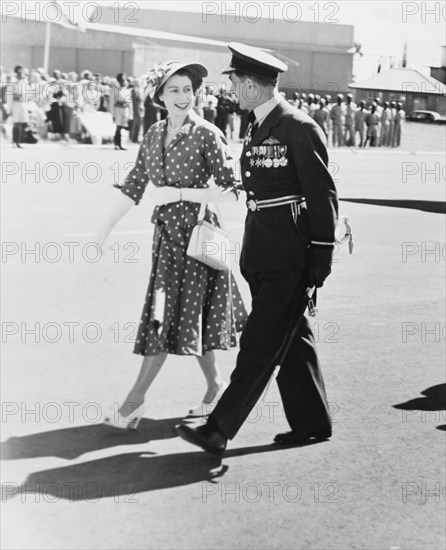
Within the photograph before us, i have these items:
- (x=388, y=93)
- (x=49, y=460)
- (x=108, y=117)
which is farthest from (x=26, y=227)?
(x=108, y=117)

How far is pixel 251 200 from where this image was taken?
532 centimetres

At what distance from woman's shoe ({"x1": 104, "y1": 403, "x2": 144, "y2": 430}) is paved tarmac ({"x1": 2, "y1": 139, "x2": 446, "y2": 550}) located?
0.05m

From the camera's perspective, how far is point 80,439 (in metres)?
5.67

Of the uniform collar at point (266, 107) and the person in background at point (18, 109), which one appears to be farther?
the person in background at point (18, 109)

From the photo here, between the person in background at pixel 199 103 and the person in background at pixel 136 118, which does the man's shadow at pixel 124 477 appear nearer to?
the person in background at pixel 199 103

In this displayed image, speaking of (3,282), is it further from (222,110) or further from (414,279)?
(222,110)

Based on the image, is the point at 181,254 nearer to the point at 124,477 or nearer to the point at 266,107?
the point at 266,107

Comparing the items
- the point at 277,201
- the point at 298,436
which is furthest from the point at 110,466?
the point at 277,201

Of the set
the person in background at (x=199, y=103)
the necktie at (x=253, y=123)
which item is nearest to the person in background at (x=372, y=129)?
the person in background at (x=199, y=103)

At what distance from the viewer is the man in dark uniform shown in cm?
508

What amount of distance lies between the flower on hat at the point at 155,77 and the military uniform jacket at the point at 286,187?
0.65m

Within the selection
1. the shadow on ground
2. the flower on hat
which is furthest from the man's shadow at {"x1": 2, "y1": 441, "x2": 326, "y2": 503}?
the shadow on ground

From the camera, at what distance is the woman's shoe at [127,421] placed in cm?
580

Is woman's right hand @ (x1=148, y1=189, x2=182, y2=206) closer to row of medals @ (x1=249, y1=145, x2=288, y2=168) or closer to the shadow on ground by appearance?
row of medals @ (x1=249, y1=145, x2=288, y2=168)
